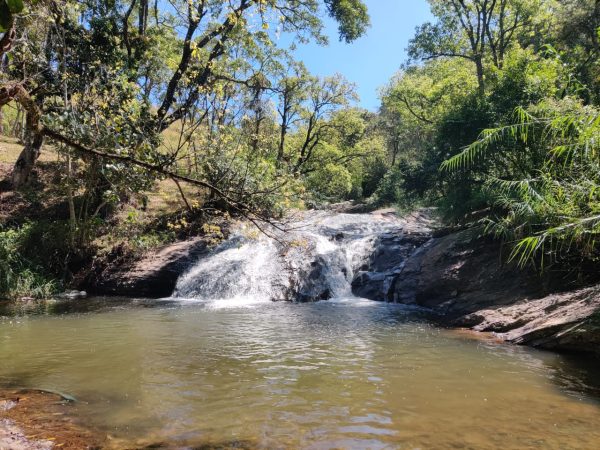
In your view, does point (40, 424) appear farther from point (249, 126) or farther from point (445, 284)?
point (445, 284)

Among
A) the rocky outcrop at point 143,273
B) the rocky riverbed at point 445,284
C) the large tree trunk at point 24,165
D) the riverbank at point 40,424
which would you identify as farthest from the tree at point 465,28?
the riverbank at point 40,424

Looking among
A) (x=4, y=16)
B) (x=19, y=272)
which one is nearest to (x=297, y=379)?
(x=4, y=16)

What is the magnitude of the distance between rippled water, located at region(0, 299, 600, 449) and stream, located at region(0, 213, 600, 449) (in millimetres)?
23

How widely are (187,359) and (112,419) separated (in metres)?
2.64

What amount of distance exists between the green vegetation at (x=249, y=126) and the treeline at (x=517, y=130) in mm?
74

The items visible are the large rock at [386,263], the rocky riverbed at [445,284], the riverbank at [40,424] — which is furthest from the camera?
the large rock at [386,263]

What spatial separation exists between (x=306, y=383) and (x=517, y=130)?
27.3 ft

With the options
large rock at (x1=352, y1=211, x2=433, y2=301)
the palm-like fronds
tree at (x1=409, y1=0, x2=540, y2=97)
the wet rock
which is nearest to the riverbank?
the palm-like fronds

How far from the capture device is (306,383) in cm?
611

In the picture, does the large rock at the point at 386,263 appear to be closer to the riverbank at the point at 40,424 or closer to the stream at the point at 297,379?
the stream at the point at 297,379

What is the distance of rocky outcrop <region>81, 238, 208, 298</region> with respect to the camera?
16156 millimetres

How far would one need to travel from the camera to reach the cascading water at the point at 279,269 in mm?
15195

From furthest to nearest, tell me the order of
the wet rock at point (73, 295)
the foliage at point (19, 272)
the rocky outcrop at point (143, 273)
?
the rocky outcrop at point (143, 273)
the wet rock at point (73, 295)
the foliage at point (19, 272)

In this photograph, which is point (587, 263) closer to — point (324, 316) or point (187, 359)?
point (324, 316)
